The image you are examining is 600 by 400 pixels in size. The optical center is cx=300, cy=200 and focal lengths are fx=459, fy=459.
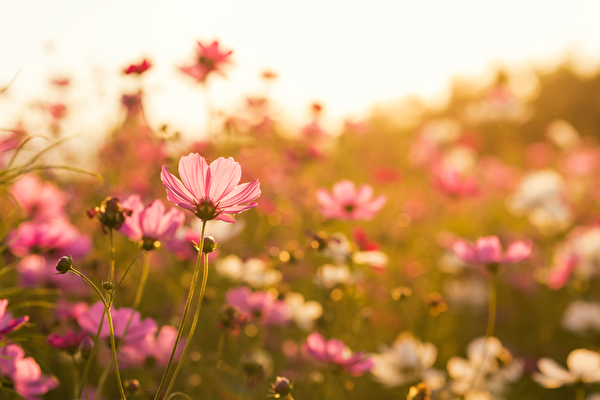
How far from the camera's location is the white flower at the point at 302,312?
1.03 m

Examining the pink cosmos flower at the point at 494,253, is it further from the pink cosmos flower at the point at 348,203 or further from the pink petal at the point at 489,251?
the pink cosmos flower at the point at 348,203

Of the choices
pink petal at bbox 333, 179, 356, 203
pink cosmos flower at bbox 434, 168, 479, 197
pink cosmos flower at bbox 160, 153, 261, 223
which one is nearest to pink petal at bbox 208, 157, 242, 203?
pink cosmos flower at bbox 160, 153, 261, 223

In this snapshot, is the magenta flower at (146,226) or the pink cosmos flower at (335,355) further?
the pink cosmos flower at (335,355)

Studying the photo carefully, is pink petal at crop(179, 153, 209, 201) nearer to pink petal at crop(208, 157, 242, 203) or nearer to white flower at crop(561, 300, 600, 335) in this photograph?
pink petal at crop(208, 157, 242, 203)

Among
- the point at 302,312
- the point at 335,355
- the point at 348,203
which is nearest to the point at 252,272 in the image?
the point at 302,312

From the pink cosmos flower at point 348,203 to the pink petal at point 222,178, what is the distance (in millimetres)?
493

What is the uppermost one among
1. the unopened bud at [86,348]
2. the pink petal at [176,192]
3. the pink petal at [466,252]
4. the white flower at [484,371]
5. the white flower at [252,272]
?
the pink petal at [176,192]

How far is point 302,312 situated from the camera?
3.46 ft

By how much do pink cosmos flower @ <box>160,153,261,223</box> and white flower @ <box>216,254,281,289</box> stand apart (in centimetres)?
58

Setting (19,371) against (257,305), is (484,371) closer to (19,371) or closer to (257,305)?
(257,305)

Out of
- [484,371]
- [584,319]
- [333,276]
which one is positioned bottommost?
[484,371]

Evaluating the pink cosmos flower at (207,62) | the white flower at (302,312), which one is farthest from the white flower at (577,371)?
the pink cosmos flower at (207,62)

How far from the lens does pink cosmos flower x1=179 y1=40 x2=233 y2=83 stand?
106 cm

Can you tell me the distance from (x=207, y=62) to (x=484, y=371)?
0.97 metres
